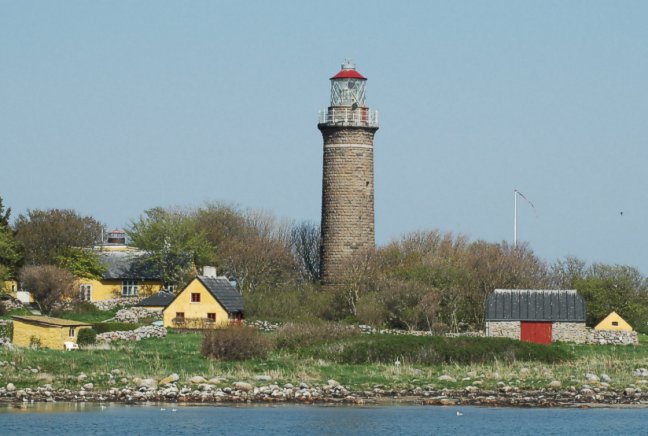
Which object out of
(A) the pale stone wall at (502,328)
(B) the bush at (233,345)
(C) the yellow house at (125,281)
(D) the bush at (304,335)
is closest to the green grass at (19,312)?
(C) the yellow house at (125,281)

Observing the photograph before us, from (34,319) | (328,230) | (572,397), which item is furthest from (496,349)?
(328,230)

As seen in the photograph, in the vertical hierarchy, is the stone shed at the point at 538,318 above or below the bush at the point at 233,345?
above

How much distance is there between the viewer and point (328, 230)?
69.5 metres

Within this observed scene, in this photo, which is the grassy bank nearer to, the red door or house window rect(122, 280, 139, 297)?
the red door

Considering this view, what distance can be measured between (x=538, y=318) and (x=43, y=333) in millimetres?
18160

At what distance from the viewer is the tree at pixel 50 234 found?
249ft

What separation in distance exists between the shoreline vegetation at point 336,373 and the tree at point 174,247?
24.0 m

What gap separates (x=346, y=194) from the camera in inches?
2707

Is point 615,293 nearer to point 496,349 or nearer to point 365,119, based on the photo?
point 365,119

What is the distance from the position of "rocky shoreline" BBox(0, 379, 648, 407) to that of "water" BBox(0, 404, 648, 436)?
2.59 ft

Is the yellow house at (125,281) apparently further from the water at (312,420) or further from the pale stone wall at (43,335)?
the water at (312,420)

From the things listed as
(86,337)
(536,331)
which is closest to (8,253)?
(86,337)

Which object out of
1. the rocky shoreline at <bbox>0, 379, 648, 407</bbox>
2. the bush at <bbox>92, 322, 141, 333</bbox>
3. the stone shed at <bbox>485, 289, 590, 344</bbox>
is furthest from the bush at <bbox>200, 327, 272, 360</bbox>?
the stone shed at <bbox>485, 289, 590, 344</bbox>

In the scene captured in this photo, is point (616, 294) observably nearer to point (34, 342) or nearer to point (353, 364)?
point (353, 364)
